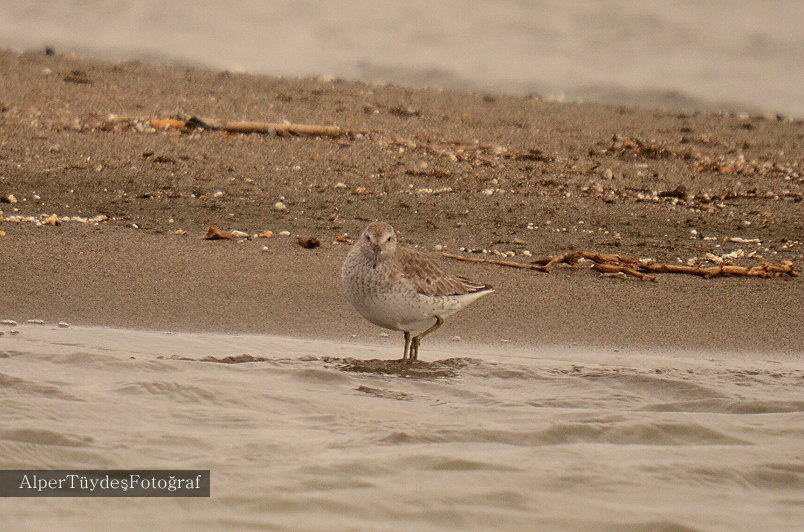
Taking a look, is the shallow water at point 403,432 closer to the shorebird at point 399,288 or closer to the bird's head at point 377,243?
the shorebird at point 399,288

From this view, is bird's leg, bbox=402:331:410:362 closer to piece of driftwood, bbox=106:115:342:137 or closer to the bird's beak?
the bird's beak

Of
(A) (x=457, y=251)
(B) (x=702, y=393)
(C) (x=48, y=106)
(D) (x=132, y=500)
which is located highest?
(C) (x=48, y=106)

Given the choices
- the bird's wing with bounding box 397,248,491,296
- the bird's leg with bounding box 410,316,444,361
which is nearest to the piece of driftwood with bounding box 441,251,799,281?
the bird's wing with bounding box 397,248,491,296

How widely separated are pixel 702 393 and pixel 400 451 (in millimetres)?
1719

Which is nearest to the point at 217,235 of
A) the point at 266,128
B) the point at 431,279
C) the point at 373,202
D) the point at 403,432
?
the point at 373,202

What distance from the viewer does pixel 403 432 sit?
18.6 feet

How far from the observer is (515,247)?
8.80 m

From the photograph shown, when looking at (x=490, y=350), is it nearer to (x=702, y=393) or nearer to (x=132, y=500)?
(x=702, y=393)

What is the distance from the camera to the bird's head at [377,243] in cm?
698

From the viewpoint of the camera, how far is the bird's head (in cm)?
698

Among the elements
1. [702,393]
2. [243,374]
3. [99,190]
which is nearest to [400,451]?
[243,374]

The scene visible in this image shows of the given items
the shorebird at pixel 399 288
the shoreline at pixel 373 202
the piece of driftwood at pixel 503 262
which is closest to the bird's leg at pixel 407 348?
the shorebird at pixel 399 288

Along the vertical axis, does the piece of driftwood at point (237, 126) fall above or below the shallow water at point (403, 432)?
above

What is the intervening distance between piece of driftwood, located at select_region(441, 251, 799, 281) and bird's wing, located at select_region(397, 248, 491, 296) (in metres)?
1.10
